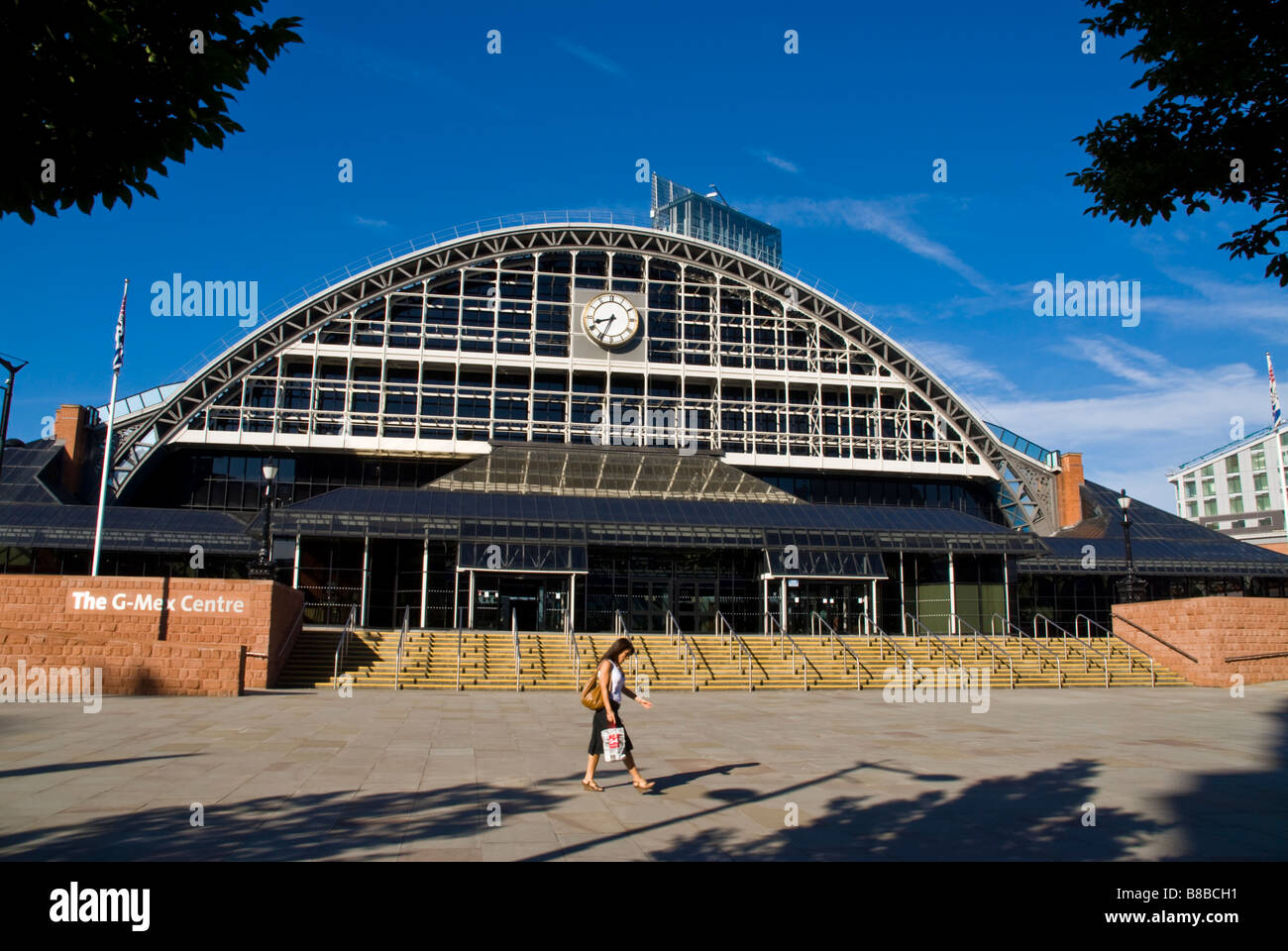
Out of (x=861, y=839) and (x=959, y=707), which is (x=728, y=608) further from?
(x=861, y=839)

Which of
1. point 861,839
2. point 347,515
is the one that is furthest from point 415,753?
point 347,515

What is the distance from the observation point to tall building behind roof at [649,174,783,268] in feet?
385

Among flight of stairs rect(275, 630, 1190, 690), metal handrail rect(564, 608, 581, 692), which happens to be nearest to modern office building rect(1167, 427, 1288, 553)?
flight of stairs rect(275, 630, 1190, 690)

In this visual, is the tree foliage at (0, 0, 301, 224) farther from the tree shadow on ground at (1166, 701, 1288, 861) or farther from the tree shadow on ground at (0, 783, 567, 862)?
the tree shadow on ground at (1166, 701, 1288, 861)

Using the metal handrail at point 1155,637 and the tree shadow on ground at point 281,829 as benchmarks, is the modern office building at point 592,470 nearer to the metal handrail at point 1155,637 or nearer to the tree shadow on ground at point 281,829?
the metal handrail at point 1155,637

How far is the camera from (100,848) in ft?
24.0

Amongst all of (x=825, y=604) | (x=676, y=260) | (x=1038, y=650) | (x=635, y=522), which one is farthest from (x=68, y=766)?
(x=676, y=260)

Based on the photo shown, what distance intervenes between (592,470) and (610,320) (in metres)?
8.58

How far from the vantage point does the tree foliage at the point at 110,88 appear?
623cm

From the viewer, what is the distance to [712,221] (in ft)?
449

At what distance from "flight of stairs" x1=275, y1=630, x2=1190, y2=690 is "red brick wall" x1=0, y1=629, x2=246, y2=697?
121 inches

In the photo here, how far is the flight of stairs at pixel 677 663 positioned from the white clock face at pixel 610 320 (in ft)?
58.9

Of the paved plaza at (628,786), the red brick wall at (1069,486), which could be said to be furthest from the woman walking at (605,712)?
the red brick wall at (1069,486)
